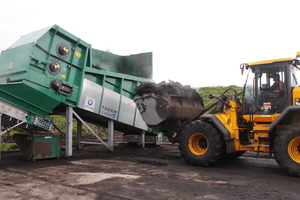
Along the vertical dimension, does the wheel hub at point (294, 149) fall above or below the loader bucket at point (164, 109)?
below

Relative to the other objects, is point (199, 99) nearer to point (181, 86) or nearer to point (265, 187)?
point (181, 86)

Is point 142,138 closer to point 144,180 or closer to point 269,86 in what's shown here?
point 144,180

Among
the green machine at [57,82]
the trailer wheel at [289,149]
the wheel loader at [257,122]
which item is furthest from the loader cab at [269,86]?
the green machine at [57,82]

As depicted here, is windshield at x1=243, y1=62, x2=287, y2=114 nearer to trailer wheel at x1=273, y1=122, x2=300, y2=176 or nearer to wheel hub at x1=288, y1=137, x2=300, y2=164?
trailer wheel at x1=273, y1=122, x2=300, y2=176

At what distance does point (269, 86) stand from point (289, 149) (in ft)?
4.70

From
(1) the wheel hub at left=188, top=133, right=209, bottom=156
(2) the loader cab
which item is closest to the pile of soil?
(1) the wheel hub at left=188, top=133, right=209, bottom=156

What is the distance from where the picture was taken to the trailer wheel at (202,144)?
20.3 feet

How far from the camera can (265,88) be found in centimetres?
595

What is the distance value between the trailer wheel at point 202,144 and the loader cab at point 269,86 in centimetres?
88

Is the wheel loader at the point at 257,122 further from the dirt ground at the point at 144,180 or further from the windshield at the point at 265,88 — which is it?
the dirt ground at the point at 144,180

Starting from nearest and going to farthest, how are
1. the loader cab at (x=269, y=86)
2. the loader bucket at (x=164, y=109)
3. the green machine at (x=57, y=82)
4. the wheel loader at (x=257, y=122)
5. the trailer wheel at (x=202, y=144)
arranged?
the wheel loader at (x=257, y=122), the loader cab at (x=269, y=86), the trailer wheel at (x=202, y=144), the green machine at (x=57, y=82), the loader bucket at (x=164, y=109)

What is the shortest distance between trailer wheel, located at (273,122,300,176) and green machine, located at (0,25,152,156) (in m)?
5.46

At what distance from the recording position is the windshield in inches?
227

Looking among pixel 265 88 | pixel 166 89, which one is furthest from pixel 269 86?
pixel 166 89
